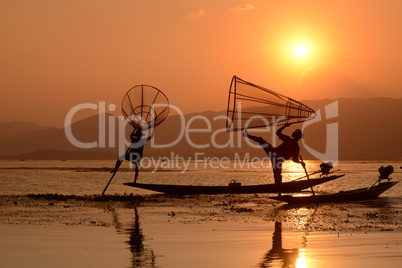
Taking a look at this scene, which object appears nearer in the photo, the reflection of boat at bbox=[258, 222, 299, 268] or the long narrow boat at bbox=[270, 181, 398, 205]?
the reflection of boat at bbox=[258, 222, 299, 268]

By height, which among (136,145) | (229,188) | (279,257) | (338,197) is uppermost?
(136,145)

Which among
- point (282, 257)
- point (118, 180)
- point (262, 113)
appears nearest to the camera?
point (282, 257)

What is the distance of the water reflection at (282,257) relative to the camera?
1471 centimetres

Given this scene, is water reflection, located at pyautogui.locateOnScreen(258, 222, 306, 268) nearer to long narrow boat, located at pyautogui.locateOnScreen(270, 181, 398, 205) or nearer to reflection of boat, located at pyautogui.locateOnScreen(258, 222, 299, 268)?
reflection of boat, located at pyautogui.locateOnScreen(258, 222, 299, 268)

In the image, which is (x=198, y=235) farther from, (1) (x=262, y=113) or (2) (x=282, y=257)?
(1) (x=262, y=113)

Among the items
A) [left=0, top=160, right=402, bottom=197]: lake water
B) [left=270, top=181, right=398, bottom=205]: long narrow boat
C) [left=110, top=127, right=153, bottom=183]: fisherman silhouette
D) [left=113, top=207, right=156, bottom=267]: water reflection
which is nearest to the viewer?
[left=113, top=207, right=156, bottom=267]: water reflection

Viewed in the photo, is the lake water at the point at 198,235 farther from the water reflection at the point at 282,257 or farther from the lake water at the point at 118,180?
the lake water at the point at 118,180

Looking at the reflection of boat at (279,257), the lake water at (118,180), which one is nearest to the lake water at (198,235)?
the reflection of boat at (279,257)

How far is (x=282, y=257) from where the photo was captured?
1577 cm

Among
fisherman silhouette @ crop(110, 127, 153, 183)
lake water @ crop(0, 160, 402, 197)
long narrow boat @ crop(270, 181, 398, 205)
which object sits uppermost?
fisherman silhouette @ crop(110, 127, 153, 183)

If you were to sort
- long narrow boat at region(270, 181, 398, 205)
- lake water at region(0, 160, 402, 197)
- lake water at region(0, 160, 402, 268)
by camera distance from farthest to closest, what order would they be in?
lake water at region(0, 160, 402, 197), long narrow boat at region(270, 181, 398, 205), lake water at region(0, 160, 402, 268)

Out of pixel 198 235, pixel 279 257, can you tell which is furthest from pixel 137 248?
pixel 279 257

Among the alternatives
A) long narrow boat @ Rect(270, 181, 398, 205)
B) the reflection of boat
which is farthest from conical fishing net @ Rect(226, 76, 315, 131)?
the reflection of boat

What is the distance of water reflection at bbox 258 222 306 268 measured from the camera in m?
14.7
